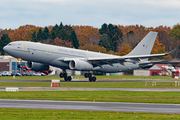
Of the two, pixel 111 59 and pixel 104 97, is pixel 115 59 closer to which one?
pixel 111 59

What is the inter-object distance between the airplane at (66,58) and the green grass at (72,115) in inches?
1276

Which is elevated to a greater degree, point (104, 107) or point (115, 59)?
point (115, 59)

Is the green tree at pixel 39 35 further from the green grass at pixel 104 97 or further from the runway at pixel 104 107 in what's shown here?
the runway at pixel 104 107

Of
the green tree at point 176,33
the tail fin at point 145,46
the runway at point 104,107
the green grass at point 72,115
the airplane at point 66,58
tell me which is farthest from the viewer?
the green tree at point 176,33

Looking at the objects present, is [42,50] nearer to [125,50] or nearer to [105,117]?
[105,117]

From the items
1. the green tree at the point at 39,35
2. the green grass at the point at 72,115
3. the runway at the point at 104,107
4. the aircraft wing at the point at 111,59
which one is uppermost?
the green tree at the point at 39,35

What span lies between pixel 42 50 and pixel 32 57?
6.63 ft

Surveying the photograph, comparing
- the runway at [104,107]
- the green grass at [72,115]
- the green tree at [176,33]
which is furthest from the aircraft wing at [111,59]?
the green tree at [176,33]

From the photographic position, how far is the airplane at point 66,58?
1987 inches

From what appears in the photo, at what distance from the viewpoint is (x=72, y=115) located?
1727 centimetres

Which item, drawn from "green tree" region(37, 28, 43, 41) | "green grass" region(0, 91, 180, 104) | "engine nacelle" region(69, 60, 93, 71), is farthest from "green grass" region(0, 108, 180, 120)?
"green tree" region(37, 28, 43, 41)

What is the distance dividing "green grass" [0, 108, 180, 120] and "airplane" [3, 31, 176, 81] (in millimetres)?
32407

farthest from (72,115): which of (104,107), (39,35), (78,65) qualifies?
(39,35)

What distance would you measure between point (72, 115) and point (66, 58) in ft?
124
